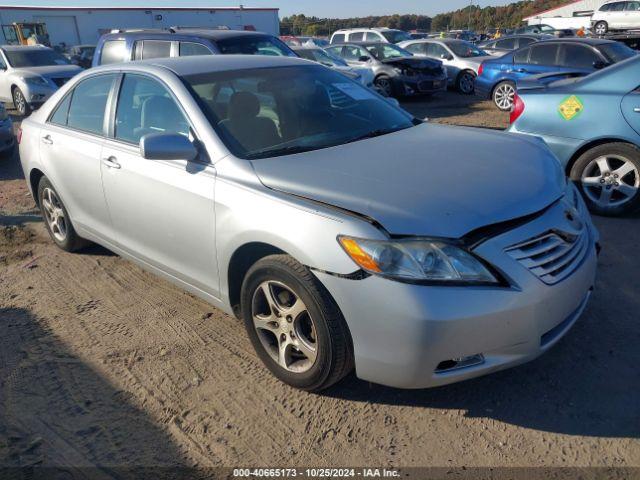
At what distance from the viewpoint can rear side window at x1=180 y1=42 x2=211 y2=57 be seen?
7.95m

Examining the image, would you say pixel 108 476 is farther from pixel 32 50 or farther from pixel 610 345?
pixel 32 50

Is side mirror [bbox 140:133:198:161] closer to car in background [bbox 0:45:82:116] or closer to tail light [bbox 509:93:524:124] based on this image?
tail light [bbox 509:93:524:124]

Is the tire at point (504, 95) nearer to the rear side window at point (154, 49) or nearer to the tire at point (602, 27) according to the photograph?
the rear side window at point (154, 49)

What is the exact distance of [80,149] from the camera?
13.0 feet

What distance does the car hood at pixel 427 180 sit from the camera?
2.31 metres

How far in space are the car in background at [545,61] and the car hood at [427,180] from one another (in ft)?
26.7

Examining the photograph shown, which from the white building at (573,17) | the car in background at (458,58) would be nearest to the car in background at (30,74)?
the car in background at (458,58)

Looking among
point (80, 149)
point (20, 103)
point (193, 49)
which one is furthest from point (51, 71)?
point (80, 149)

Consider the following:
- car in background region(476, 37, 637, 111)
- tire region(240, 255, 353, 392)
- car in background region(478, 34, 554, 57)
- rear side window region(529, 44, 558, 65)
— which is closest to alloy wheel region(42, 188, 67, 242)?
tire region(240, 255, 353, 392)

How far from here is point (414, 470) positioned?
89.6 inches

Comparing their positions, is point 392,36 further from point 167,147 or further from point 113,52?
point 167,147

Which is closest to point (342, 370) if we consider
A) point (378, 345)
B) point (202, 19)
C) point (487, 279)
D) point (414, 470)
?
point (378, 345)

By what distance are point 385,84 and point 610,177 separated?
9.56 m

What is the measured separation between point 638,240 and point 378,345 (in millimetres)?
3194
